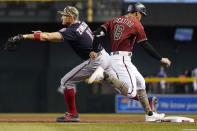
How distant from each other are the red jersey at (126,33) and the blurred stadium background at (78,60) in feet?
35.7

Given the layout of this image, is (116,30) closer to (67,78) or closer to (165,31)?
(67,78)

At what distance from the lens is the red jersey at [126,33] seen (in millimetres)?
10984

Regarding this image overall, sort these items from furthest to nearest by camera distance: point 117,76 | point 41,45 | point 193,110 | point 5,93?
1. point 41,45
2. point 5,93
3. point 193,110
4. point 117,76

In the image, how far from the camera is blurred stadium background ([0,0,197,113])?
22.5m

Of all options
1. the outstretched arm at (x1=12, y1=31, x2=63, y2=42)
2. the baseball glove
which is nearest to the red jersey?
the outstretched arm at (x1=12, y1=31, x2=63, y2=42)

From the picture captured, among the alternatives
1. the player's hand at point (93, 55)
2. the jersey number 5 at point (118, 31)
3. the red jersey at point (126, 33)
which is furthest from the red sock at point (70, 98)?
the jersey number 5 at point (118, 31)

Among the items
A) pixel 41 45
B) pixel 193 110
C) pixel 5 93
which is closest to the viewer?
pixel 193 110

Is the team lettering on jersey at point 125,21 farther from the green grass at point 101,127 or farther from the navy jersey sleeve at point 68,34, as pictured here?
the green grass at point 101,127

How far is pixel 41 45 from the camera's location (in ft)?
86.9

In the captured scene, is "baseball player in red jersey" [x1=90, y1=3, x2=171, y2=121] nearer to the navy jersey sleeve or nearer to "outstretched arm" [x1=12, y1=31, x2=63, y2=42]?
the navy jersey sleeve

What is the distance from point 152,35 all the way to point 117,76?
16.5 meters

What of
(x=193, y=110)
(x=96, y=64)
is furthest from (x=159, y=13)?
(x=96, y=64)

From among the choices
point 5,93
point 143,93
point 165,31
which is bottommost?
point 5,93

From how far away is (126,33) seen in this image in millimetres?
10992
